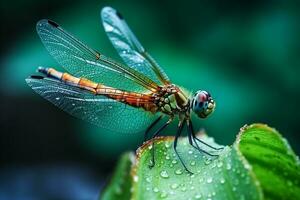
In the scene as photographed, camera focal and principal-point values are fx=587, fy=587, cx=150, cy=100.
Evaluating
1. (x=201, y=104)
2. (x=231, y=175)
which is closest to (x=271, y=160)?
(x=231, y=175)

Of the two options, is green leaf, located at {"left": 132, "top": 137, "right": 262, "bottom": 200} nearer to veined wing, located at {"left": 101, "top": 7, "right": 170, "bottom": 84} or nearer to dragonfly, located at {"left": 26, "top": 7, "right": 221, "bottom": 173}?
dragonfly, located at {"left": 26, "top": 7, "right": 221, "bottom": 173}

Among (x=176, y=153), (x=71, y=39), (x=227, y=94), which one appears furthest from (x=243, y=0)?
(x=176, y=153)

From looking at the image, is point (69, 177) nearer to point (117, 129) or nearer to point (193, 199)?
point (117, 129)

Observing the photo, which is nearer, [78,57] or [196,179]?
[196,179]

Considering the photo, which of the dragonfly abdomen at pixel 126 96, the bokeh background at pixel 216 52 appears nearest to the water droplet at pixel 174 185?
the dragonfly abdomen at pixel 126 96

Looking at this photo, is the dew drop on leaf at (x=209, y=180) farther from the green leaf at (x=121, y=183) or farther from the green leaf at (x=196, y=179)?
the green leaf at (x=121, y=183)

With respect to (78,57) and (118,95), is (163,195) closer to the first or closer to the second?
(118,95)
